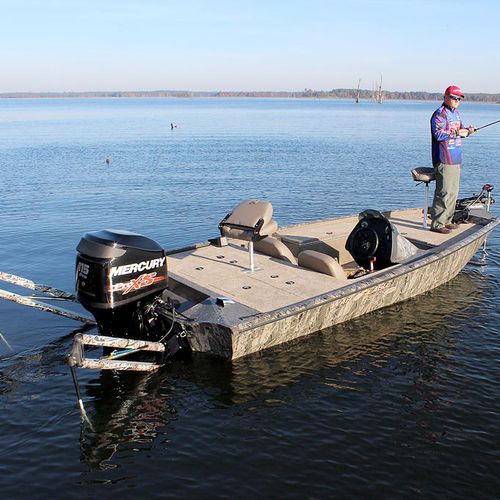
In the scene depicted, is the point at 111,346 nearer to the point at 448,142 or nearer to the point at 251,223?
the point at 251,223

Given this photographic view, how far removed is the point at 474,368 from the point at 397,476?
3.43m

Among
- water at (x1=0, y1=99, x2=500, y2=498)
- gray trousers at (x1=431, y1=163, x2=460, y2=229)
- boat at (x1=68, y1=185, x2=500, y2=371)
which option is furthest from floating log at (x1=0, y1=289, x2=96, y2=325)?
gray trousers at (x1=431, y1=163, x2=460, y2=229)

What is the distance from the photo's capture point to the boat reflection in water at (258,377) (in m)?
7.59

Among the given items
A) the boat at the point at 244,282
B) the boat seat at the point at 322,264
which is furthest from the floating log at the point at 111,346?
the boat seat at the point at 322,264

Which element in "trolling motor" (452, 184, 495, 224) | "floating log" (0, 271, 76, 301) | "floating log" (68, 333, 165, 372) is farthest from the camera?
"trolling motor" (452, 184, 495, 224)

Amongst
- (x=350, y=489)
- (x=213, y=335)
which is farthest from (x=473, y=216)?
(x=350, y=489)

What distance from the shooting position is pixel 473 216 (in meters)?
14.5

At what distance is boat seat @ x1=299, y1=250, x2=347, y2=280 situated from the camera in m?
10.5

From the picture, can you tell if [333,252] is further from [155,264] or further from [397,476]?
[397,476]

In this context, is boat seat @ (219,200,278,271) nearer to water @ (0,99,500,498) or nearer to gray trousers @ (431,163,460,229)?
water @ (0,99,500,498)

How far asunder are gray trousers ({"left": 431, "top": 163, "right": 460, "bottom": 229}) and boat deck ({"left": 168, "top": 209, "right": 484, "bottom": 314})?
1.36 feet

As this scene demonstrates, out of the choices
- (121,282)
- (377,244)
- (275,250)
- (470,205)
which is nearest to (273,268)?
(275,250)

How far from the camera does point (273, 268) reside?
10938 millimetres

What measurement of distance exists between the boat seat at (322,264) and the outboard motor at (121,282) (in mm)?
3306
